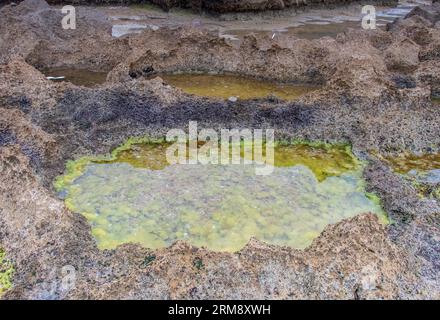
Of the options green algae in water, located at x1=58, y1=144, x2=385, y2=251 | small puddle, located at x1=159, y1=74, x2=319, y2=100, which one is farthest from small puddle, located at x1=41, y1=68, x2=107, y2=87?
green algae in water, located at x1=58, y1=144, x2=385, y2=251

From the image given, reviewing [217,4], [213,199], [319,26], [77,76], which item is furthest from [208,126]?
[319,26]

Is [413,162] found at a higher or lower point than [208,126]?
lower

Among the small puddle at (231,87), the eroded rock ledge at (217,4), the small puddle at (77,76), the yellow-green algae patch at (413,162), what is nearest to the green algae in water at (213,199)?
the yellow-green algae patch at (413,162)

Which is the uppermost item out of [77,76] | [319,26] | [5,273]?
[319,26]

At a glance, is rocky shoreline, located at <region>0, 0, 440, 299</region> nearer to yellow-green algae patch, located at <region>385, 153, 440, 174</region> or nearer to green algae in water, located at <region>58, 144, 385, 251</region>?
yellow-green algae patch, located at <region>385, 153, 440, 174</region>

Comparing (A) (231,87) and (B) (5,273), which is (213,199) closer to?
(B) (5,273)

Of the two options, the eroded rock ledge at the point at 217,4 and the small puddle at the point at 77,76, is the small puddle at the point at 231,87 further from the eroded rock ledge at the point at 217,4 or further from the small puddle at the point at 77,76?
the eroded rock ledge at the point at 217,4

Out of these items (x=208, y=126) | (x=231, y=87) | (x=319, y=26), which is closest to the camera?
(x=208, y=126)
